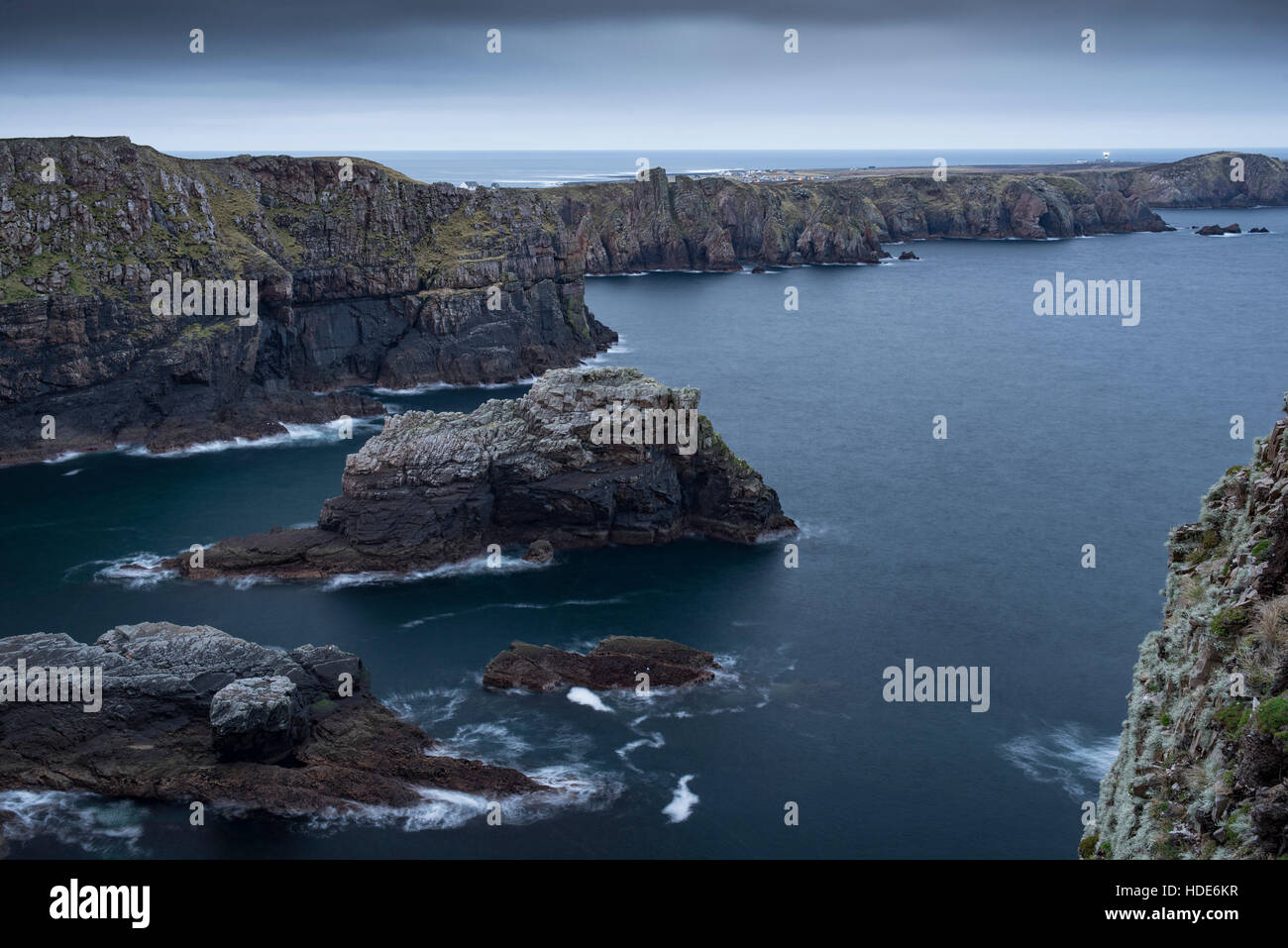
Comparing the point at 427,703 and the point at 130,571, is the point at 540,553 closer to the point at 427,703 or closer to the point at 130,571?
the point at 427,703

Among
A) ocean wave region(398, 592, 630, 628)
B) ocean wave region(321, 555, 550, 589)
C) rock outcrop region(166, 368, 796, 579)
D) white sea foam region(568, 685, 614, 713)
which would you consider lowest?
white sea foam region(568, 685, 614, 713)

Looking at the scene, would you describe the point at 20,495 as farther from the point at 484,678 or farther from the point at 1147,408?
the point at 1147,408

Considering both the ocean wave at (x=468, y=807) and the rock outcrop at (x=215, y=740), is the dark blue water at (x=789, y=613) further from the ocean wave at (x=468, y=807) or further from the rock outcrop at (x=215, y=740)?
the rock outcrop at (x=215, y=740)

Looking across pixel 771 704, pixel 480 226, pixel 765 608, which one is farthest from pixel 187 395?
pixel 771 704

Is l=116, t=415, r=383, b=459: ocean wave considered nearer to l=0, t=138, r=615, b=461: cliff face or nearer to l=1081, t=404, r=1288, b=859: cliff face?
l=0, t=138, r=615, b=461: cliff face

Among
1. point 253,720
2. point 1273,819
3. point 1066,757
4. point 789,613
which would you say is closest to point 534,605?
point 789,613

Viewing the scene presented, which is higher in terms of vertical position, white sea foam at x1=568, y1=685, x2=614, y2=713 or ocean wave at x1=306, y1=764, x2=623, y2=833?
white sea foam at x1=568, y1=685, x2=614, y2=713

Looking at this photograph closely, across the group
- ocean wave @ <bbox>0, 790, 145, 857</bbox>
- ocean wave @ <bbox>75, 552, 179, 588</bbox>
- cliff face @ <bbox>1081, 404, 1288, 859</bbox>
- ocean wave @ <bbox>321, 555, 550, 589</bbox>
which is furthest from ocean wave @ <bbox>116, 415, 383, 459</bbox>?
cliff face @ <bbox>1081, 404, 1288, 859</bbox>
